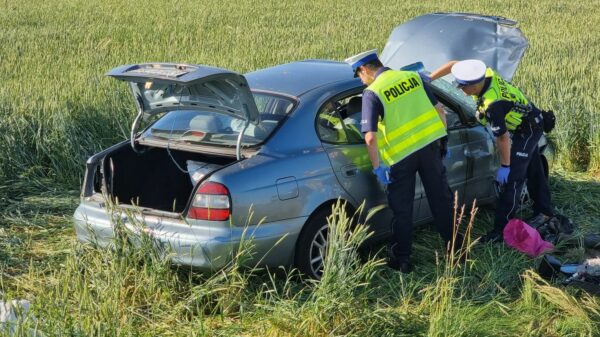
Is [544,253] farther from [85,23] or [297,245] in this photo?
[85,23]

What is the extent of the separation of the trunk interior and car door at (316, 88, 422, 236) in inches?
28.5

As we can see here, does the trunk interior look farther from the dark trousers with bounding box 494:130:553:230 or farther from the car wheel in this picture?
the dark trousers with bounding box 494:130:553:230

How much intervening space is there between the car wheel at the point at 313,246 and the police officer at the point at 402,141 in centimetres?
57

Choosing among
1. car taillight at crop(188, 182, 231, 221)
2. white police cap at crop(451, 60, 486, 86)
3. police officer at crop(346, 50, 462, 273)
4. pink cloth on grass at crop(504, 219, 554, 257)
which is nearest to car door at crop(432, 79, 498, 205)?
white police cap at crop(451, 60, 486, 86)

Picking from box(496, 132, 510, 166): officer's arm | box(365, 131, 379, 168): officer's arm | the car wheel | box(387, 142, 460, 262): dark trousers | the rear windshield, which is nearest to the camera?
the car wheel

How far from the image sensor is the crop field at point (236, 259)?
4617 millimetres

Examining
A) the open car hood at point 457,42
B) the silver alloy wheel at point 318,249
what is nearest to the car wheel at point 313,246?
the silver alloy wheel at point 318,249

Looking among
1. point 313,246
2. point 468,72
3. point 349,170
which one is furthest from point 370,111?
point 468,72

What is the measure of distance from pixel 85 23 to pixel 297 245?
19.0 metres

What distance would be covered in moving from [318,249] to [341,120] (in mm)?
987

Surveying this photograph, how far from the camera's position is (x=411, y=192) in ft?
20.5

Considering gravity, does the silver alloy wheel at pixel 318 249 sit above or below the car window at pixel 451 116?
below

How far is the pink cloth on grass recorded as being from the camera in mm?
6566

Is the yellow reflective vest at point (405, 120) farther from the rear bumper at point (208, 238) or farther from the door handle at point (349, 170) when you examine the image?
the rear bumper at point (208, 238)
